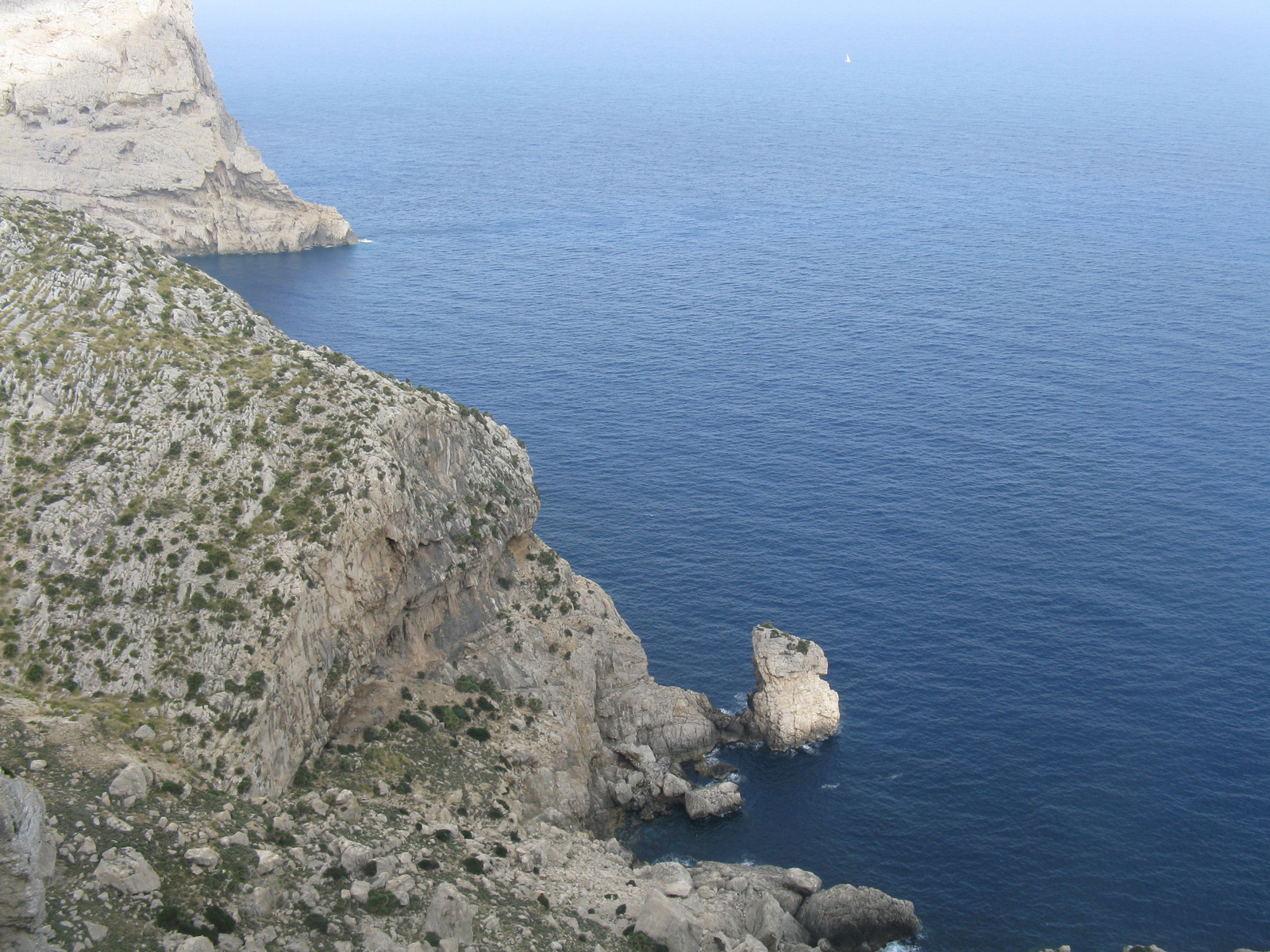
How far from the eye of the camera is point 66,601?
7444 cm

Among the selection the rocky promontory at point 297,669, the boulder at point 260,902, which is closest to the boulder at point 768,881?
the rocky promontory at point 297,669

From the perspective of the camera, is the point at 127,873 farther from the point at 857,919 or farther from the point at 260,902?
the point at 857,919

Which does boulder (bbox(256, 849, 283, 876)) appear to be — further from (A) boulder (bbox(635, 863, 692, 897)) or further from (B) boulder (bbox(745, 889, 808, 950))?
(B) boulder (bbox(745, 889, 808, 950))

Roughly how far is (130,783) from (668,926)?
31622mm

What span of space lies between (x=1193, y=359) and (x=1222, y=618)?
238 ft

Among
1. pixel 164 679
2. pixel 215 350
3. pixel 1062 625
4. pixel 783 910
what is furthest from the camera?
pixel 1062 625

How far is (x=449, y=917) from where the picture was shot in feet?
216

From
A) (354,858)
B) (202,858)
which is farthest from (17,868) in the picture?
(354,858)

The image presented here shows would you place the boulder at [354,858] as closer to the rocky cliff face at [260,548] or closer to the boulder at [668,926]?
the rocky cliff face at [260,548]

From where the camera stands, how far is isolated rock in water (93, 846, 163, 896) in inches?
2153

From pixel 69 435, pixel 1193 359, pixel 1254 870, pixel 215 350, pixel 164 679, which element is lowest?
pixel 1254 870

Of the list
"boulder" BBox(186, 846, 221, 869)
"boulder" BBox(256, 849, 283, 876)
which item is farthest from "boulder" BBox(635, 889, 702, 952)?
"boulder" BBox(186, 846, 221, 869)

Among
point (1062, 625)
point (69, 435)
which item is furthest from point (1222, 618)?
point (69, 435)

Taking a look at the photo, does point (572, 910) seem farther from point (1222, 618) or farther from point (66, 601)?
point (1222, 618)
